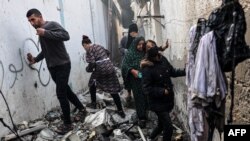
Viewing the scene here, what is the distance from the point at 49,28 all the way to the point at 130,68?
1553 millimetres

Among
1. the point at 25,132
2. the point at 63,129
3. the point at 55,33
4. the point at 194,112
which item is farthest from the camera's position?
the point at 63,129

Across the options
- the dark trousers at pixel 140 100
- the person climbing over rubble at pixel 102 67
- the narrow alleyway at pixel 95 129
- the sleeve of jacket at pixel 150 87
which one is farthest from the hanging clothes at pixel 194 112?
the person climbing over rubble at pixel 102 67

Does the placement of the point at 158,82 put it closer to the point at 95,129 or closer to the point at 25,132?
the point at 95,129

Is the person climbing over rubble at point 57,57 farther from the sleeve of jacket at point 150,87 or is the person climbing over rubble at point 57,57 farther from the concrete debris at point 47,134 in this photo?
the sleeve of jacket at point 150,87

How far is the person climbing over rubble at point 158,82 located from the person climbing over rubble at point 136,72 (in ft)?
4.02

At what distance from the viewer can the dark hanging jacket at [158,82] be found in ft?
13.7

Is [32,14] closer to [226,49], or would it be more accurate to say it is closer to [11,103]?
[11,103]

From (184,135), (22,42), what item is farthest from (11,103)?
(184,135)

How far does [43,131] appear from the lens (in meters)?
4.89

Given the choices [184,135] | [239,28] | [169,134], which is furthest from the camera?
[184,135]

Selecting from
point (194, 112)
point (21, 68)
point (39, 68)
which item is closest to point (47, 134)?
point (21, 68)

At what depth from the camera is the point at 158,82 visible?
426 cm

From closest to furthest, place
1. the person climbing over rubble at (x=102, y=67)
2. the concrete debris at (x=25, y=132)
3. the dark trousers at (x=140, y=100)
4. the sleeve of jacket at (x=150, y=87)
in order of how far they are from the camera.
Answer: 1. the sleeve of jacket at (x=150, y=87)
2. the concrete debris at (x=25, y=132)
3. the dark trousers at (x=140, y=100)
4. the person climbing over rubble at (x=102, y=67)

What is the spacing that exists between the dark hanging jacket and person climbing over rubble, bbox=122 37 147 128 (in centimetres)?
123
